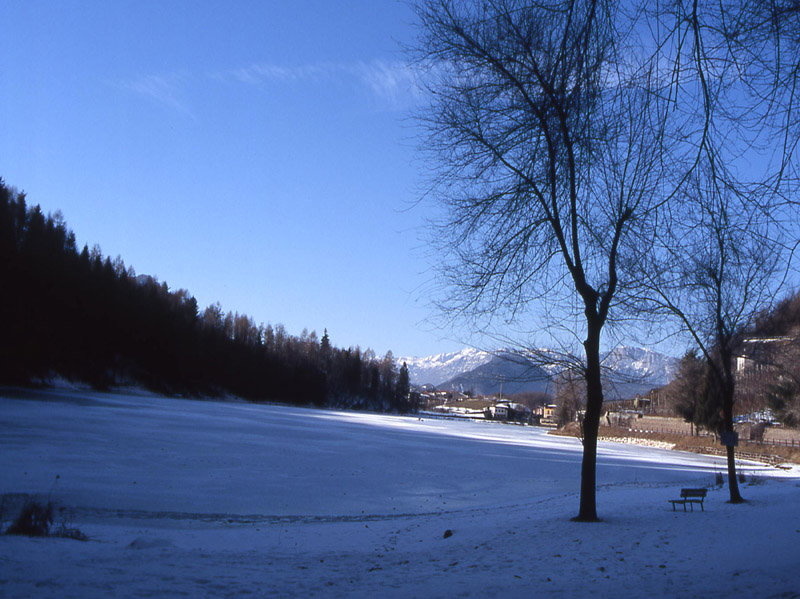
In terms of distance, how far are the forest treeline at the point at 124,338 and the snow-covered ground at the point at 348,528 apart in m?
30.1

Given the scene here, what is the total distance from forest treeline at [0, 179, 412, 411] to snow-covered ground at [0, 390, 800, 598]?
3011 centimetres

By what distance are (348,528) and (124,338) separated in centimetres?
7411

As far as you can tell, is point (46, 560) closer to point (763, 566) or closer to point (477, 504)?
point (763, 566)

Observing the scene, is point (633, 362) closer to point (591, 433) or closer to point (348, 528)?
point (591, 433)

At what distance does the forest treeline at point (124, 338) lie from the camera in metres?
52.5

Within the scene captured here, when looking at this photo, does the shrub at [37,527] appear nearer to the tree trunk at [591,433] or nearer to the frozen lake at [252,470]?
the frozen lake at [252,470]

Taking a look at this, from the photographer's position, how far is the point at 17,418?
2595 cm

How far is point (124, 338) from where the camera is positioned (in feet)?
258

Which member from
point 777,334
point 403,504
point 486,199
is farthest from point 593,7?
point 777,334

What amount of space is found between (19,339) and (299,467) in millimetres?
Result: 39109

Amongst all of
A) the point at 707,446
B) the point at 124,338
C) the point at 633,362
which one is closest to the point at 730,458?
the point at 633,362

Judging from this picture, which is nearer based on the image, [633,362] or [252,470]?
[633,362]

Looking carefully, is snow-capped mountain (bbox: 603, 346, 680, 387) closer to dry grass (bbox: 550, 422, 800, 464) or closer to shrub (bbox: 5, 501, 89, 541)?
dry grass (bbox: 550, 422, 800, 464)

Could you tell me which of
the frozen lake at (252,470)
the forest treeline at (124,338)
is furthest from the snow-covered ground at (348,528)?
the forest treeline at (124,338)
